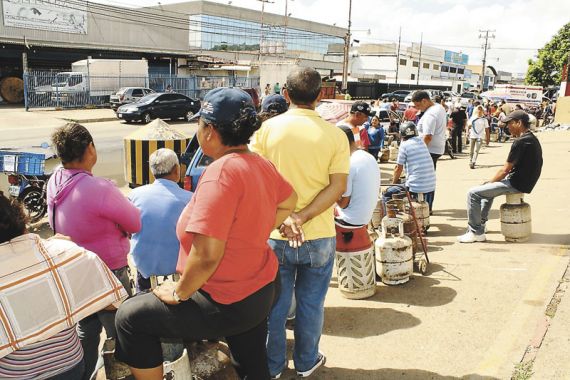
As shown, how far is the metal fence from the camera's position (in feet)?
89.7

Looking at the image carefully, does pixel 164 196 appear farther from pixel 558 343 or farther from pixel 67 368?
pixel 558 343

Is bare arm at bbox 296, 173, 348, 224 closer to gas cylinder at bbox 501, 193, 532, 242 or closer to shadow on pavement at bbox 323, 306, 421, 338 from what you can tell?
shadow on pavement at bbox 323, 306, 421, 338

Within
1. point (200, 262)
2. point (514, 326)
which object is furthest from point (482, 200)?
point (200, 262)

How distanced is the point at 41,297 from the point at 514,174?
19.1 ft

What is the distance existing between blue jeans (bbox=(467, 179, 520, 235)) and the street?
268 millimetres

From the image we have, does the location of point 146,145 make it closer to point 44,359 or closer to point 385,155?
point 44,359

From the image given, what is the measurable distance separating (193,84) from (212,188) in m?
33.9

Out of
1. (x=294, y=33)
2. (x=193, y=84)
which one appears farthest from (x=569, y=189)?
(x=294, y=33)

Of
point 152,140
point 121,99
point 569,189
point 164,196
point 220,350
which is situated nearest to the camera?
point 220,350

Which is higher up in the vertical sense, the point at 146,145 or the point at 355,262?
the point at 146,145

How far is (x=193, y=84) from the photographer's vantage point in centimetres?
3459

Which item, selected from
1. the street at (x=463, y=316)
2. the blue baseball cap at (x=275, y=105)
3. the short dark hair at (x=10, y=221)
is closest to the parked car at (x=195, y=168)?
the blue baseball cap at (x=275, y=105)

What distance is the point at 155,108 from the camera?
22750mm

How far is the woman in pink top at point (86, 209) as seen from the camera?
3043 mm
